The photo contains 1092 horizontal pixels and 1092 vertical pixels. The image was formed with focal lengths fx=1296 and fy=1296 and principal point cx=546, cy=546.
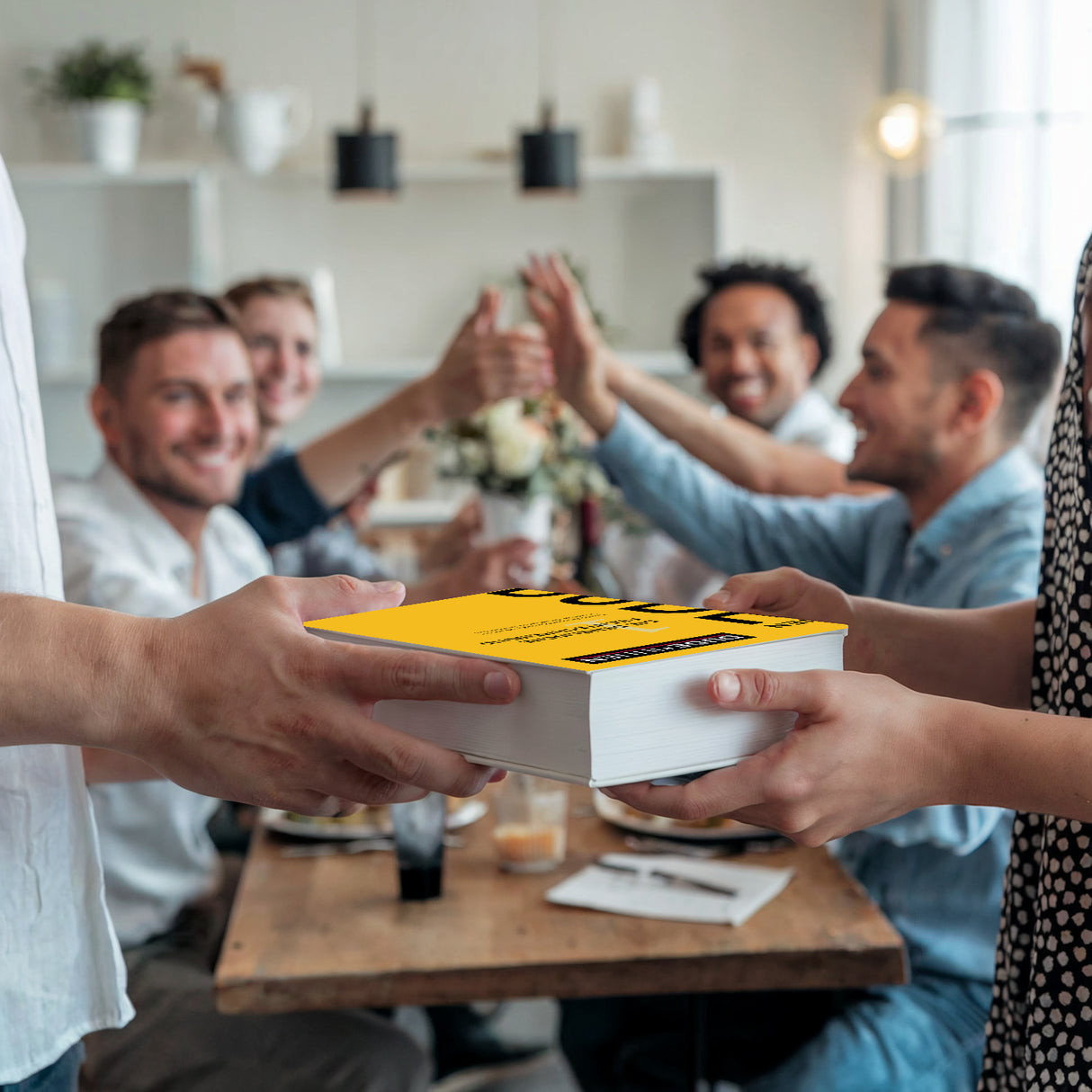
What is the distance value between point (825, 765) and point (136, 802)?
3.98 ft

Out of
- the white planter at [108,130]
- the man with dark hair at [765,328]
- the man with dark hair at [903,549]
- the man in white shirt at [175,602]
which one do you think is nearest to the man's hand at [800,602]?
the man with dark hair at [903,549]

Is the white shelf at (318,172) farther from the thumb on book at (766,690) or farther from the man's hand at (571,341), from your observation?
the thumb on book at (766,690)

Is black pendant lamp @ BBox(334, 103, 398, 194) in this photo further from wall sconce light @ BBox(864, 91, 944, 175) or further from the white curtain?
the white curtain

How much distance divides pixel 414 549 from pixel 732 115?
70.5 inches

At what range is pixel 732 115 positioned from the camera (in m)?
4.30

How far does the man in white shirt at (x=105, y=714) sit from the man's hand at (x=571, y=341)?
1358mm

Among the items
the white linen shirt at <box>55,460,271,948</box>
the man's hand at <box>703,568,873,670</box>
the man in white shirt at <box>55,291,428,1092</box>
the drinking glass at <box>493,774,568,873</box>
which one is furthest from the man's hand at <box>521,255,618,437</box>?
the man's hand at <box>703,568,873,670</box>

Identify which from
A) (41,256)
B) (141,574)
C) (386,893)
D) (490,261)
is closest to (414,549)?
(490,261)

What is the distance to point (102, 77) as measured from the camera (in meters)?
3.98

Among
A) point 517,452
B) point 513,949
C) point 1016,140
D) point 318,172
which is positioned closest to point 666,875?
point 513,949

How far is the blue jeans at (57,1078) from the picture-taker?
2.51ft

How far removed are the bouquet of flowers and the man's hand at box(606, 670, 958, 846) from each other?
1.76 m

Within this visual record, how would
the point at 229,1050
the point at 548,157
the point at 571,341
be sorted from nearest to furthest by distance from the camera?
the point at 229,1050 < the point at 571,341 < the point at 548,157

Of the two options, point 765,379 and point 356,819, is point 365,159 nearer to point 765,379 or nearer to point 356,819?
point 765,379
